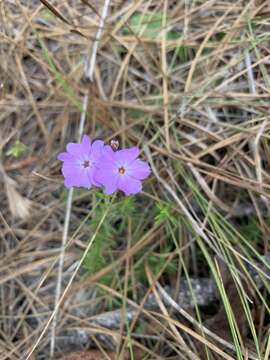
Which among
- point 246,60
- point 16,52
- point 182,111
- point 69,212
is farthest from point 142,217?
point 16,52

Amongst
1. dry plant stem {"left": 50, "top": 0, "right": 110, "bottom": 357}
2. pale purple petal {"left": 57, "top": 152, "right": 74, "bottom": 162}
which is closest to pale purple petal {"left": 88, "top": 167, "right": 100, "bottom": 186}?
pale purple petal {"left": 57, "top": 152, "right": 74, "bottom": 162}

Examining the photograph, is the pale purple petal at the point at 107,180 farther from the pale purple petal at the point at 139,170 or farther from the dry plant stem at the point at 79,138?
the dry plant stem at the point at 79,138

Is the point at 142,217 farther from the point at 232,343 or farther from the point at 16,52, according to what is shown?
the point at 16,52

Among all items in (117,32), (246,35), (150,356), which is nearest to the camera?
(150,356)

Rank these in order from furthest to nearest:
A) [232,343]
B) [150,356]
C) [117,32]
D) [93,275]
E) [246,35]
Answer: [117,32]
[246,35]
[93,275]
[150,356]
[232,343]

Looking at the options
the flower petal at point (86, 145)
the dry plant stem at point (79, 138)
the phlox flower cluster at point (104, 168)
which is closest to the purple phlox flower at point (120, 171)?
the phlox flower cluster at point (104, 168)

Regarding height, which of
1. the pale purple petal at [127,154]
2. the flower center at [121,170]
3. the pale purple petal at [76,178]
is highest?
the pale purple petal at [127,154]

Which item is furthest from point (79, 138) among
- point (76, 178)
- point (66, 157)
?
point (76, 178)
